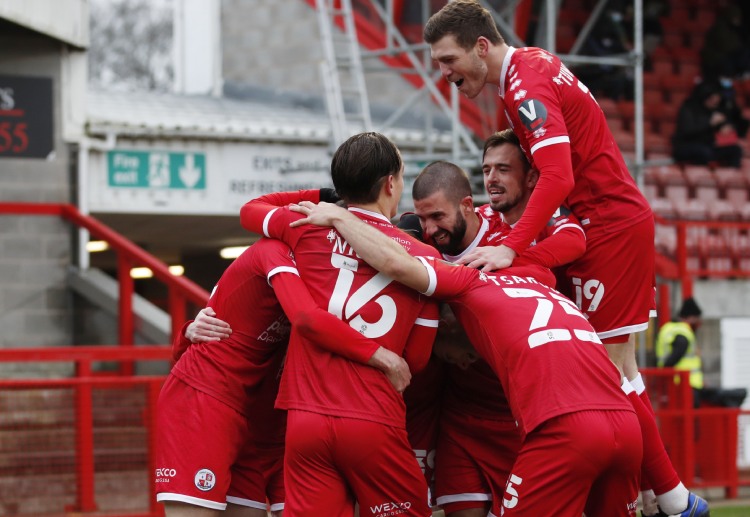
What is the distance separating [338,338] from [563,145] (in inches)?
49.0

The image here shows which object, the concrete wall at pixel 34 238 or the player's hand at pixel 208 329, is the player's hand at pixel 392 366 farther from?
the concrete wall at pixel 34 238

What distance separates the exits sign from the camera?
45.0 ft

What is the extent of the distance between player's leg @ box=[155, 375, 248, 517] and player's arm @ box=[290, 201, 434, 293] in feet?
3.19

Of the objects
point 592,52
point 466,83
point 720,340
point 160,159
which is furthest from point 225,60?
point 466,83

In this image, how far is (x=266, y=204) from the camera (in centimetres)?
522

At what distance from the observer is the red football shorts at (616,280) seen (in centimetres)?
524

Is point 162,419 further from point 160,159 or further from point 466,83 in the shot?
point 160,159

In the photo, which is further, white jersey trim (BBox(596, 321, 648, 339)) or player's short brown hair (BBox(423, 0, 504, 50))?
white jersey trim (BBox(596, 321, 648, 339))

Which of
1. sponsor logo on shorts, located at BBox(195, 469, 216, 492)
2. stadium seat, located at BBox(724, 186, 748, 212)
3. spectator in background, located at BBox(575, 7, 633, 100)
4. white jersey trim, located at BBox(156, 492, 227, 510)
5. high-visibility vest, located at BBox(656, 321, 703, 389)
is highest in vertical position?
spectator in background, located at BBox(575, 7, 633, 100)

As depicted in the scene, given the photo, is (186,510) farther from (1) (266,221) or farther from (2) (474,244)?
(2) (474,244)

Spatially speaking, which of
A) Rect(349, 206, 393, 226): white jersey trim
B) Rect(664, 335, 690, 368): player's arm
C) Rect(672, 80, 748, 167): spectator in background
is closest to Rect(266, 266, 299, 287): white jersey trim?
Rect(349, 206, 393, 226): white jersey trim

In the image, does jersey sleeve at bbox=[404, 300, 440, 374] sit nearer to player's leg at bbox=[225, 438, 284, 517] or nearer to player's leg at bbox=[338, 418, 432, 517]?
player's leg at bbox=[338, 418, 432, 517]

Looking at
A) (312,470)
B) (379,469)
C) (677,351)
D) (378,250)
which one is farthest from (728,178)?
(312,470)

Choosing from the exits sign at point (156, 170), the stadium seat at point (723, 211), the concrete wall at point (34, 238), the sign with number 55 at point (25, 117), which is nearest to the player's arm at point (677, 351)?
the stadium seat at point (723, 211)
